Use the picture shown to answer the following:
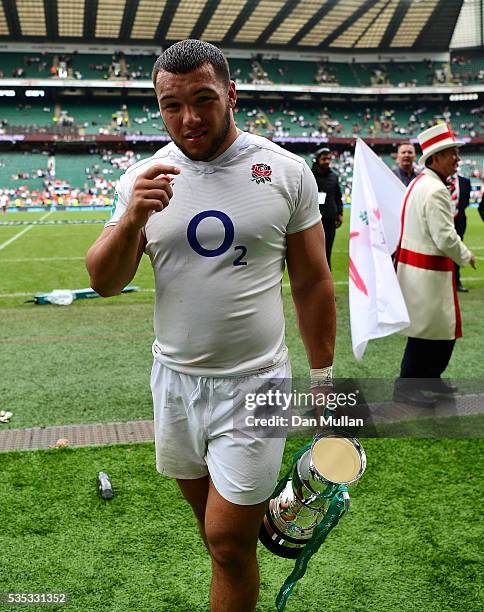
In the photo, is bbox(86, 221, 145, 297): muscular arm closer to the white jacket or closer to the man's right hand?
the man's right hand

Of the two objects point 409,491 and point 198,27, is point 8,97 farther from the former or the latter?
point 409,491

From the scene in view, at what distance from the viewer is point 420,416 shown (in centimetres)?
494

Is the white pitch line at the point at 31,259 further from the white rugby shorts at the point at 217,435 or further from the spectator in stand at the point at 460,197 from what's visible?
the white rugby shorts at the point at 217,435

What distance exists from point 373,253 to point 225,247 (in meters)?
3.54

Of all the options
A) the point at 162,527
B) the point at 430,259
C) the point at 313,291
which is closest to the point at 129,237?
the point at 313,291

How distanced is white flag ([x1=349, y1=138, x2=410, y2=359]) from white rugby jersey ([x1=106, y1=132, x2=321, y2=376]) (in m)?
2.93

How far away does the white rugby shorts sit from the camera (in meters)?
2.11

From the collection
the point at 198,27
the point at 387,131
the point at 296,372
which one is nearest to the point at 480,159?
the point at 387,131

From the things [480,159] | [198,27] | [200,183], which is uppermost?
[198,27]

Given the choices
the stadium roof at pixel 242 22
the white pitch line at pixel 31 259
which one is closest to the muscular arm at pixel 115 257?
the white pitch line at pixel 31 259

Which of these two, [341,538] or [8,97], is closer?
[341,538]

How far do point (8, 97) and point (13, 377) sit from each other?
48553 millimetres

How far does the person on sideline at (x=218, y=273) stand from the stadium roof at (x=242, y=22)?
4539cm

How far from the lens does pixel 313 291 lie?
229cm
